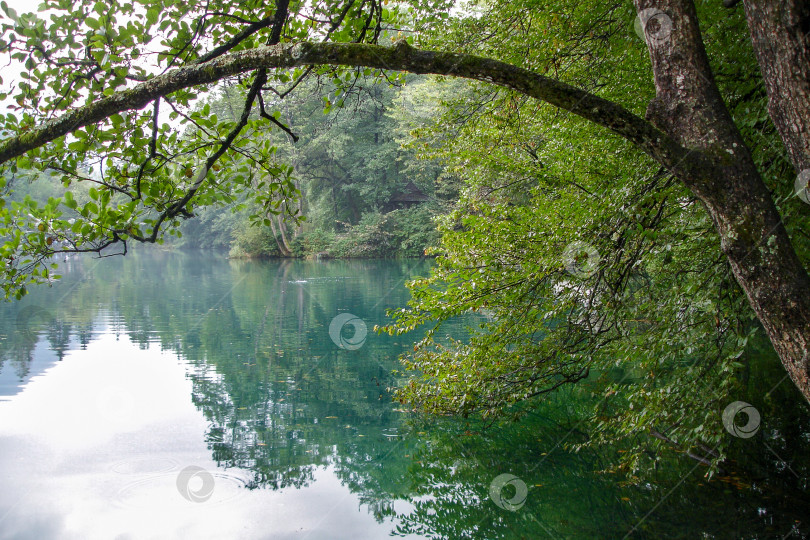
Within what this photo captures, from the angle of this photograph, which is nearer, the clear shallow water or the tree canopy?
the tree canopy

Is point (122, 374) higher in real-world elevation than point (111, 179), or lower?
lower

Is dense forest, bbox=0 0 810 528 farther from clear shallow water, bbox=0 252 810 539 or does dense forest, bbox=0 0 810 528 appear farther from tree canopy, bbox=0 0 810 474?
clear shallow water, bbox=0 252 810 539

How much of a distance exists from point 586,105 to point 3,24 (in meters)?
3.08

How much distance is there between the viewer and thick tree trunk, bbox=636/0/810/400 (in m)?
2.12

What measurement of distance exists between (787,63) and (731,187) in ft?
1.52

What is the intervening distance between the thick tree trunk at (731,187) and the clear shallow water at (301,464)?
3.82 m

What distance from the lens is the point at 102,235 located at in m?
3.29

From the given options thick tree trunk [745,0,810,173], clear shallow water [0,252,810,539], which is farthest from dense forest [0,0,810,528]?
clear shallow water [0,252,810,539]

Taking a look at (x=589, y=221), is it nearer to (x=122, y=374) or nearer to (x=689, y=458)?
(x=689, y=458)

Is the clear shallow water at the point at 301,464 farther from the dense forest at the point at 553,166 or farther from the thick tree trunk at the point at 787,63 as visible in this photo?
Answer: the thick tree trunk at the point at 787,63

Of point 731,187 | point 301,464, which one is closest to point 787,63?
point 731,187

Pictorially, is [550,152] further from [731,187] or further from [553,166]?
[731,187]

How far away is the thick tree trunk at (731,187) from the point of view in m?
2.12

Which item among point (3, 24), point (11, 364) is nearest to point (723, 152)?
point (3, 24)
